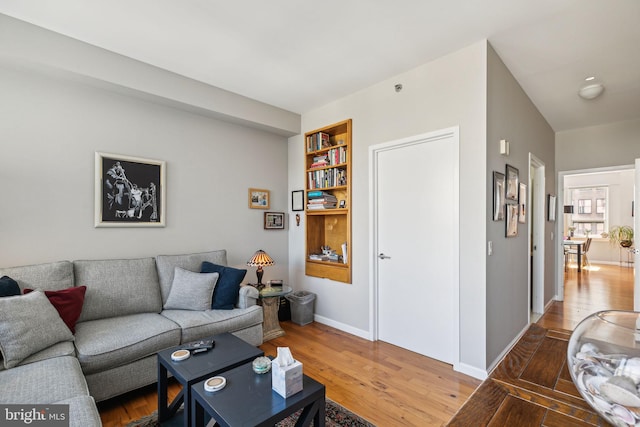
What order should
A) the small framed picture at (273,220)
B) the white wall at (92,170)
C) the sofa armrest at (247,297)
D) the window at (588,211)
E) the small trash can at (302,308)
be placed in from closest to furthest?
the white wall at (92,170), the sofa armrest at (247,297), the small trash can at (302,308), the small framed picture at (273,220), the window at (588,211)

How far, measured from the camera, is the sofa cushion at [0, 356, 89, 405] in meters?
1.45

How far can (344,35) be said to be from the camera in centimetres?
243

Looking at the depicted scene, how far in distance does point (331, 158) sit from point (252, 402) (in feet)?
9.42

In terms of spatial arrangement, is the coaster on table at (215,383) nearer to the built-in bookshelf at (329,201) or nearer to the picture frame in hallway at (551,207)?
the built-in bookshelf at (329,201)

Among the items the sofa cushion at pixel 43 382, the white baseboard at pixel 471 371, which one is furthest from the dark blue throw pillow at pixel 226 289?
the white baseboard at pixel 471 371

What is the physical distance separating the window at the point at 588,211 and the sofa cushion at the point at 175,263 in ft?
34.8

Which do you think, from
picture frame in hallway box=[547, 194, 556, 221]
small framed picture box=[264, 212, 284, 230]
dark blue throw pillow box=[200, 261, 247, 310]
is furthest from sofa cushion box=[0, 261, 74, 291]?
picture frame in hallway box=[547, 194, 556, 221]

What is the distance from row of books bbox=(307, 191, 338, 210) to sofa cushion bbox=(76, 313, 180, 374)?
2057 millimetres

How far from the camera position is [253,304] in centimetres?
307

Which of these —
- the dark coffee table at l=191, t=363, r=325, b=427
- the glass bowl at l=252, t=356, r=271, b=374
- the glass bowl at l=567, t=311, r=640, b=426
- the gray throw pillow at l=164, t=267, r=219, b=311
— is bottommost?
the dark coffee table at l=191, t=363, r=325, b=427

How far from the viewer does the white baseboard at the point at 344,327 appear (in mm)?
3328

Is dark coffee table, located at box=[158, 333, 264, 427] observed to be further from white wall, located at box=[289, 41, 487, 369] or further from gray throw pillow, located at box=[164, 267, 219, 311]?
white wall, located at box=[289, 41, 487, 369]

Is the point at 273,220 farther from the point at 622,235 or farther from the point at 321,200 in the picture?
the point at 622,235

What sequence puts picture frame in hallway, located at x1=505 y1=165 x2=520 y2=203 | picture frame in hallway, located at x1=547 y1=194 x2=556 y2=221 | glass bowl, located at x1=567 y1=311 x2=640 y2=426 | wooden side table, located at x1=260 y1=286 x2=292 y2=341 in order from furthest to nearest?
picture frame in hallway, located at x1=547 y1=194 x2=556 y2=221 → wooden side table, located at x1=260 y1=286 x2=292 y2=341 → picture frame in hallway, located at x1=505 y1=165 x2=520 y2=203 → glass bowl, located at x1=567 y1=311 x2=640 y2=426
